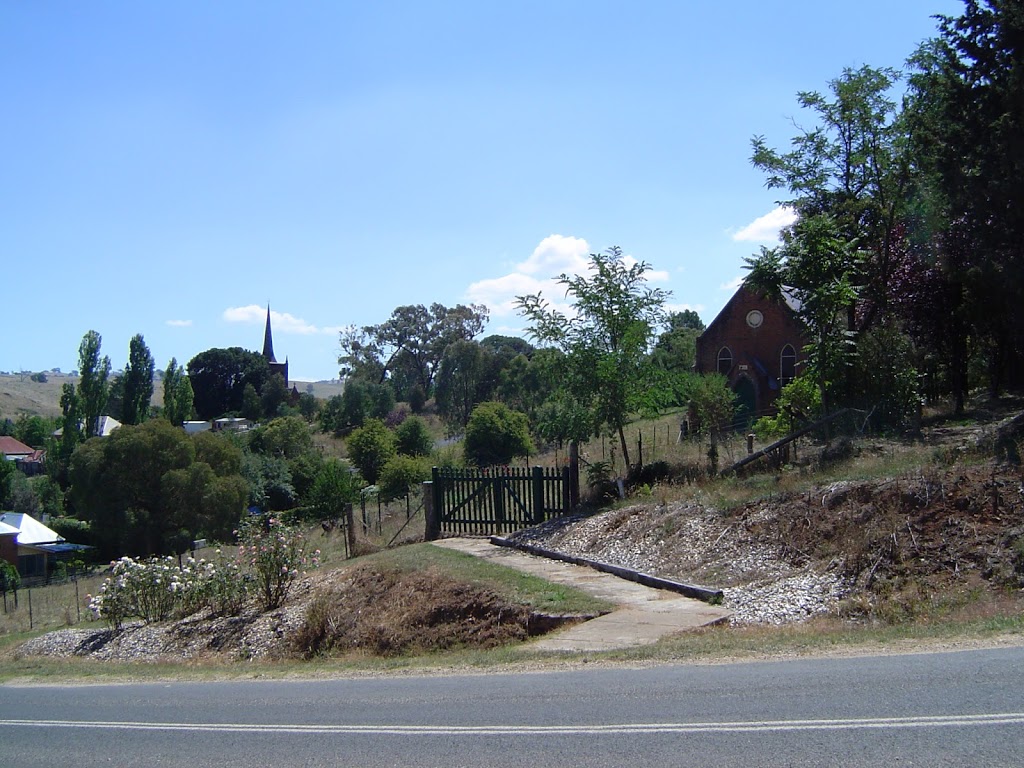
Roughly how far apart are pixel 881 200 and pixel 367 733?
22.3 m

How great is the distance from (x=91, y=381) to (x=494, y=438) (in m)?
43.2

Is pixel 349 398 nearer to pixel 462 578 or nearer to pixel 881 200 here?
pixel 881 200

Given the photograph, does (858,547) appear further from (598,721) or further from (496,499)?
(496,499)

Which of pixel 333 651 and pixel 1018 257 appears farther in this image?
pixel 1018 257

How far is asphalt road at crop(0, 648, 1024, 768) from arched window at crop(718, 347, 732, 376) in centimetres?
3458

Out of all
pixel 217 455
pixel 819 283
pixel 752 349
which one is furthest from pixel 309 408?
pixel 819 283

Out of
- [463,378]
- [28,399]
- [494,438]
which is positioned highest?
[28,399]

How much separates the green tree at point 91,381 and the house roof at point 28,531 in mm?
24094

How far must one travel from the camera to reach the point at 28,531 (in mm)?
46969

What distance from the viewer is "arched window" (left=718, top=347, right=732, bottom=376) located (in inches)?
1657

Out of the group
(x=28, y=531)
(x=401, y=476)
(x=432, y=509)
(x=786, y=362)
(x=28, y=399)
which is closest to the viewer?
(x=432, y=509)

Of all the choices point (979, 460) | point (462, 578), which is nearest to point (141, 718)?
point (462, 578)

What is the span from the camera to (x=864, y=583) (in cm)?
A: 1146

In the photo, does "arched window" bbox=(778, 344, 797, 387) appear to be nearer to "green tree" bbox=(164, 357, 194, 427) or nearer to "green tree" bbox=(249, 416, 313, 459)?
"green tree" bbox=(249, 416, 313, 459)
